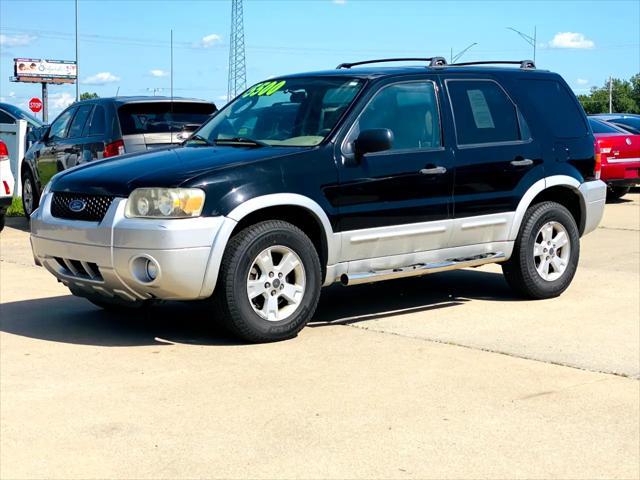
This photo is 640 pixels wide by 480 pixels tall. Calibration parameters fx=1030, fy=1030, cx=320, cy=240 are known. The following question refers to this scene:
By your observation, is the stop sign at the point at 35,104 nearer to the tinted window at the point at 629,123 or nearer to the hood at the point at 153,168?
the tinted window at the point at 629,123

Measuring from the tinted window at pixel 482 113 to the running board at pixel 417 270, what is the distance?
899 mm

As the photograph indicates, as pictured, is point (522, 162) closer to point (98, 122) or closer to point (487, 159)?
point (487, 159)

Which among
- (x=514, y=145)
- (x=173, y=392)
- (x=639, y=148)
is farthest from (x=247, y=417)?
(x=639, y=148)

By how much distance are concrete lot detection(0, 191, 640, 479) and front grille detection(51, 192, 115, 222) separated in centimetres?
84

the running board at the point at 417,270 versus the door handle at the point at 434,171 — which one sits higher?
the door handle at the point at 434,171

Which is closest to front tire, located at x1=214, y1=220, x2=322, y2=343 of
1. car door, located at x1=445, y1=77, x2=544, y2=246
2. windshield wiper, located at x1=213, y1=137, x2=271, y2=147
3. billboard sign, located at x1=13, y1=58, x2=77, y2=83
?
windshield wiper, located at x1=213, y1=137, x2=271, y2=147

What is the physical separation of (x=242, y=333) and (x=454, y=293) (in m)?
2.73

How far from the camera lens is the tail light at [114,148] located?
40.1 ft

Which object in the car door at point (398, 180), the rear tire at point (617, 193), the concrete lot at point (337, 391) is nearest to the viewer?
the concrete lot at point (337, 391)

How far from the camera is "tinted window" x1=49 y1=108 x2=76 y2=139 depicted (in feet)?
46.1

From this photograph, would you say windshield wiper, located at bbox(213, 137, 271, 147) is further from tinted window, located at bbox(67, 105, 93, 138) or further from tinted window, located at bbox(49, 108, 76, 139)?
tinted window, located at bbox(49, 108, 76, 139)

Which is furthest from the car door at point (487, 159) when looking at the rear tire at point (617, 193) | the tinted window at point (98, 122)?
the rear tire at point (617, 193)

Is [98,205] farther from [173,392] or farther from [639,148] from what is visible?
[639,148]

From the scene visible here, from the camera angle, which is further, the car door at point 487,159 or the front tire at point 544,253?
the front tire at point 544,253
